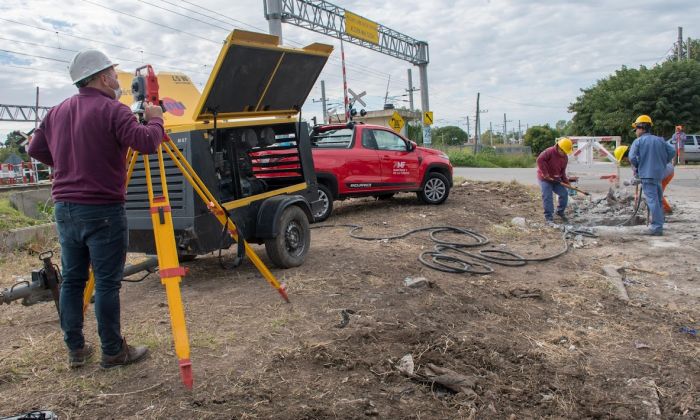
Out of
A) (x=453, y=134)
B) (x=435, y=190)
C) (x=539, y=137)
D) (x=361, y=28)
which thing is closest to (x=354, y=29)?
(x=361, y=28)

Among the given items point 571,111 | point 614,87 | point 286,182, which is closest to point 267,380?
point 286,182

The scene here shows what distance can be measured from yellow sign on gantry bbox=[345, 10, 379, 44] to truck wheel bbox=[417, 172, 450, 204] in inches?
552

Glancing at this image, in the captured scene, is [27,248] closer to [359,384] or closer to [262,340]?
[262,340]

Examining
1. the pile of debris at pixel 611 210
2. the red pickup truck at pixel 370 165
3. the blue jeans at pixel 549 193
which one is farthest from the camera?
the blue jeans at pixel 549 193

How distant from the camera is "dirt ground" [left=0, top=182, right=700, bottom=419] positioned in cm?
316

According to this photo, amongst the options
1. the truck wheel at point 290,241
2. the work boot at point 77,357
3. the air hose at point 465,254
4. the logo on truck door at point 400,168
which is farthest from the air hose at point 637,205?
the work boot at point 77,357

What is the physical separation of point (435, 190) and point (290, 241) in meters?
5.97

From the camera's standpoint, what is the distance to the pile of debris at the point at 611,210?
9.79 meters

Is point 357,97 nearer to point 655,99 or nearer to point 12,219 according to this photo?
point 12,219

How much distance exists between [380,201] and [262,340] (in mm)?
8506

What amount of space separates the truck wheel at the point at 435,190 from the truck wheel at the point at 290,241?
17.9ft

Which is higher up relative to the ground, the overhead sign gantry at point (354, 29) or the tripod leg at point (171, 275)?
the overhead sign gantry at point (354, 29)

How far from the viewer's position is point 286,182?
22.2ft

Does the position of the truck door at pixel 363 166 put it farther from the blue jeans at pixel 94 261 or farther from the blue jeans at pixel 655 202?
the blue jeans at pixel 94 261
